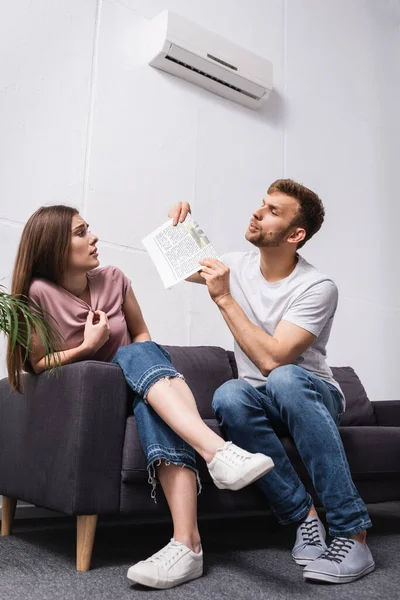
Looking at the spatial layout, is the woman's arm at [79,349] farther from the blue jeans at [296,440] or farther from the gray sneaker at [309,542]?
the gray sneaker at [309,542]

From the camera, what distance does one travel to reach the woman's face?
5.96 ft

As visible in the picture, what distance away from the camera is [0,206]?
2371 millimetres

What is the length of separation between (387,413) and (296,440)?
49.8 inches

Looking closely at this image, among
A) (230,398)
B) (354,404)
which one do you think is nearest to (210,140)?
(354,404)

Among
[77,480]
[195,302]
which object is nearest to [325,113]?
[195,302]

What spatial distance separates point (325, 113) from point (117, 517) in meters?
2.55

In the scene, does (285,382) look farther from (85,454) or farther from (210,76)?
(210,76)

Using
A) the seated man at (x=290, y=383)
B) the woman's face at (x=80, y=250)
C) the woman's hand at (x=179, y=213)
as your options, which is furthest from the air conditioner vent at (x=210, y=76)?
the woman's face at (x=80, y=250)

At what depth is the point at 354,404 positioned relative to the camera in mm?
2668

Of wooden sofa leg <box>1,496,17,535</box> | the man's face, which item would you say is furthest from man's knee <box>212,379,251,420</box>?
wooden sofa leg <box>1,496,17,535</box>

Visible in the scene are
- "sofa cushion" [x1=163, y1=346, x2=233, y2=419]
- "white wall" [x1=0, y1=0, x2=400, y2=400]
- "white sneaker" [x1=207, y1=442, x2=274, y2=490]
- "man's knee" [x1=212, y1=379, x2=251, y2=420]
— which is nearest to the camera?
"white sneaker" [x1=207, y1=442, x2=274, y2=490]

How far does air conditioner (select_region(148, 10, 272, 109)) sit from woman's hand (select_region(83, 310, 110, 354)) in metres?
1.70

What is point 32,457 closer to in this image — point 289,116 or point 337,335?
point 337,335

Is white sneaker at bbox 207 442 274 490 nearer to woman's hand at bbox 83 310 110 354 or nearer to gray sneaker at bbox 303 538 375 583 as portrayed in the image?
gray sneaker at bbox 303 538 375 583
